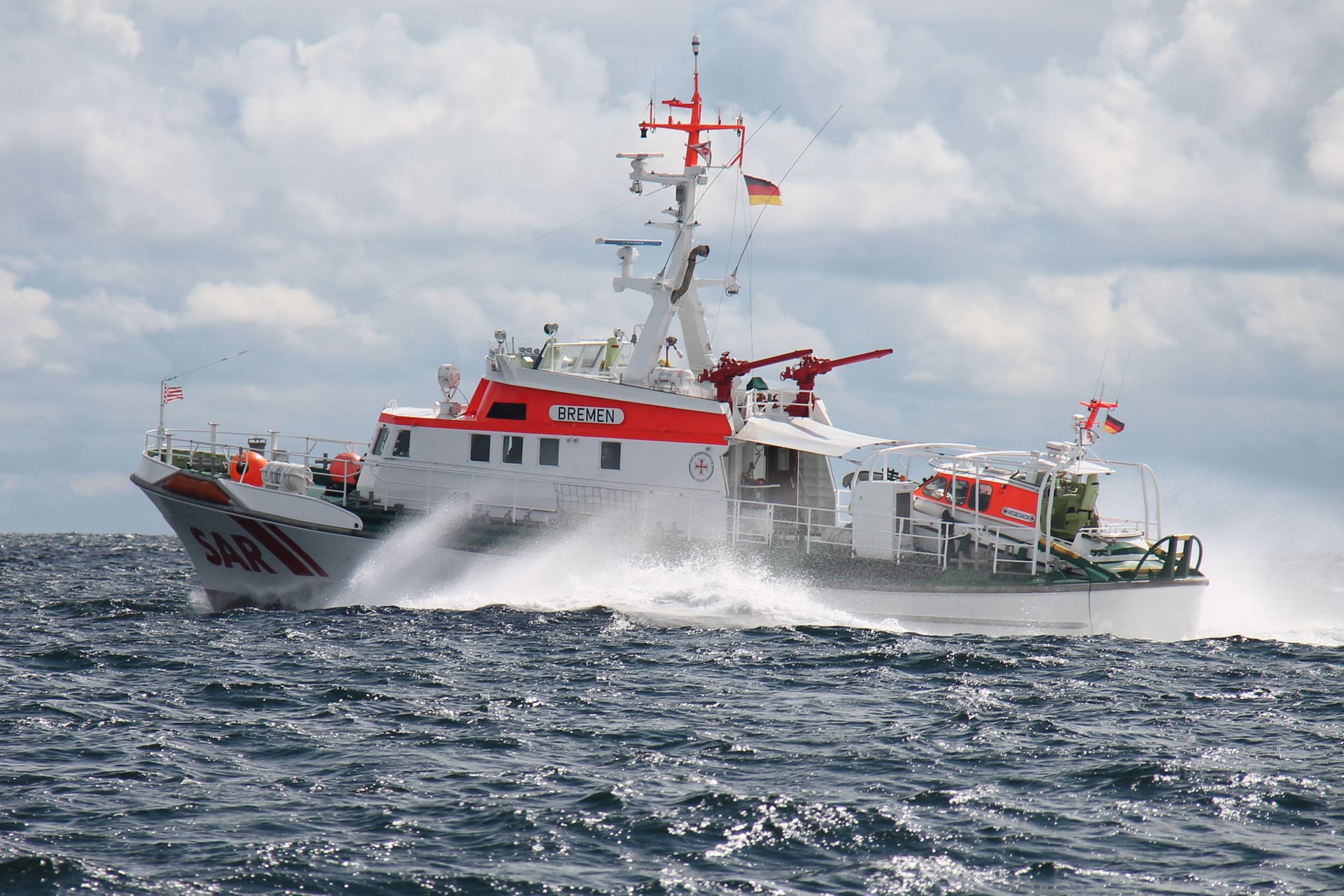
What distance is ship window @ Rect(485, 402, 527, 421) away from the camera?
19781 millimetres

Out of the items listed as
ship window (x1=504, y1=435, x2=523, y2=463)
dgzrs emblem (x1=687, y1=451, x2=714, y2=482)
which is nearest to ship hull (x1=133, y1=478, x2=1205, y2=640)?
dgzrs emblem (x1=687, y1=451, x2=714, y2=482)

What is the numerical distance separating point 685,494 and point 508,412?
3.18 m

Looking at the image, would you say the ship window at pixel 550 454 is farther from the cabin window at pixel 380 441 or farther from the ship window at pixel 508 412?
the cabin window at pixel 380 441

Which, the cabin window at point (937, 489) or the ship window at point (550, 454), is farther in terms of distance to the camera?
the ship window at point (550, 454)

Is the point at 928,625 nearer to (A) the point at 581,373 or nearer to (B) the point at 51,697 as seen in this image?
(A) the point at 581,373

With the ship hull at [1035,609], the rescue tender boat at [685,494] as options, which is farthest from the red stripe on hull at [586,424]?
the ship hull at [1035,609]

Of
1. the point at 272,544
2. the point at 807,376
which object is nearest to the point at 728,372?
the point at 807,376

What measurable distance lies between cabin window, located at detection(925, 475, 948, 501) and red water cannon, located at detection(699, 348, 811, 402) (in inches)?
121

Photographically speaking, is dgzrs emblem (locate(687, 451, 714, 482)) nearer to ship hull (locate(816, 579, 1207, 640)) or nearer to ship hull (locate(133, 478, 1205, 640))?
ship hull (locate(133, 478, 1205, 640))

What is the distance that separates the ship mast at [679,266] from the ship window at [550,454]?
1.58 meters

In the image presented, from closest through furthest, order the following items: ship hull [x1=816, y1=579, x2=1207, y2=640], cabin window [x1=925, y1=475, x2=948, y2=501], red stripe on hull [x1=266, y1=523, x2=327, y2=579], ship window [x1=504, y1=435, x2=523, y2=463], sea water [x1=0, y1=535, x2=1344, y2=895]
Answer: sea water [x1=0, y1=535, x2=1344, y2=895] → ship hull [x1=816, y1=579, x2=1207, y2=640] → cabin window [x1=925, y1=475, x2=948, y2=501] → red stripe on hull [x1=266, y1=523, x2=327, y2=579] → ship window [x1=504, y1=435, x2=523, y2=463]

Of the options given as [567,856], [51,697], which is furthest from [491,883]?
[51,697]

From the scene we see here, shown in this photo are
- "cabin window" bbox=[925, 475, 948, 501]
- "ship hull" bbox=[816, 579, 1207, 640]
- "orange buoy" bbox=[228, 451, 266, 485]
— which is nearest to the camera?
"ship hull" bbox=[816, 579, 1207, 640]

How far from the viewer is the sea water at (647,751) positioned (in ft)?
26.9
